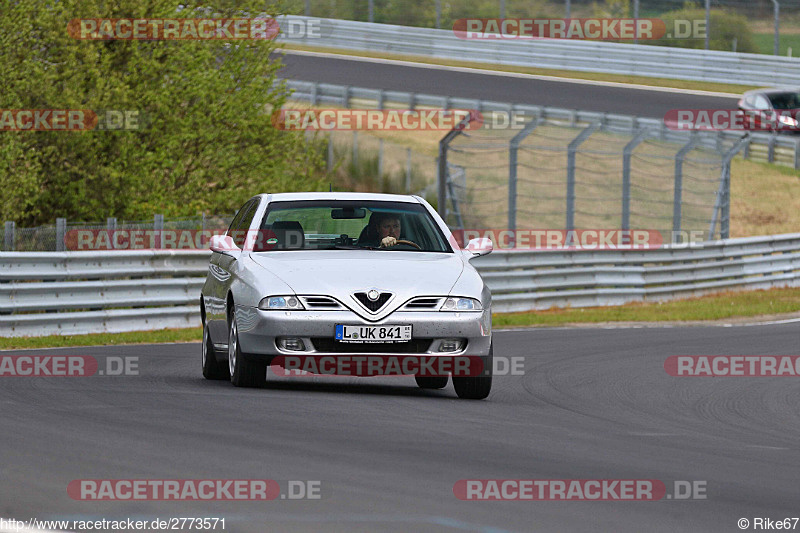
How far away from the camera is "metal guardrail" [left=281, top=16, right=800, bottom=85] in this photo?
4581 cm

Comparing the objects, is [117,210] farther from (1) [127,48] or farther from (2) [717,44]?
(2) [717,44]

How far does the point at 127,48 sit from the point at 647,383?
611 inches

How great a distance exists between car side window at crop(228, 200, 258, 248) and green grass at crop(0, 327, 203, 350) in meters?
4.12

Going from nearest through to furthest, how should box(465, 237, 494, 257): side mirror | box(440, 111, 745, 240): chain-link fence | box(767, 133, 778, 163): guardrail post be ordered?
1. box(465, 237, 494, 257): side mirror
2. box(440, 111, 745, 240): chain-link fence
3. box(767, 133, 778, 163): guardrail post

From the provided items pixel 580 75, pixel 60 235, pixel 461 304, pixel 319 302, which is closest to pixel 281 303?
pixel 319 302

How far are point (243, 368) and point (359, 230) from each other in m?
1.56

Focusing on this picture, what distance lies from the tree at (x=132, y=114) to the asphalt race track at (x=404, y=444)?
12.3 metres

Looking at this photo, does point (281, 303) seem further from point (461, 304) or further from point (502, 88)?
point (502, 88)

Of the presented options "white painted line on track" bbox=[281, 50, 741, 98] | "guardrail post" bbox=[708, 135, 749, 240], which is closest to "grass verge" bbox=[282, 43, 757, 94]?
"white painted line on track" bbox=[281, 50, 741, 98]

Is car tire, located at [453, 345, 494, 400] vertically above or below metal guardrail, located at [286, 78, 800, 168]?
above

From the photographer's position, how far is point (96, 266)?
1745 cm

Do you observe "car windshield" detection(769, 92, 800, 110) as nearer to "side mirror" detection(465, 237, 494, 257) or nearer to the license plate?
"side mirror" detection(465, 237, 494, 257)

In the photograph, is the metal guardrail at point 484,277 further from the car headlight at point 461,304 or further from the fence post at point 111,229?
the car headlight at point 461,304

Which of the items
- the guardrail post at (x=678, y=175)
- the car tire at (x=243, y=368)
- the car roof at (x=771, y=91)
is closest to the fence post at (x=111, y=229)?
the car tire at (x=243, y=368)
